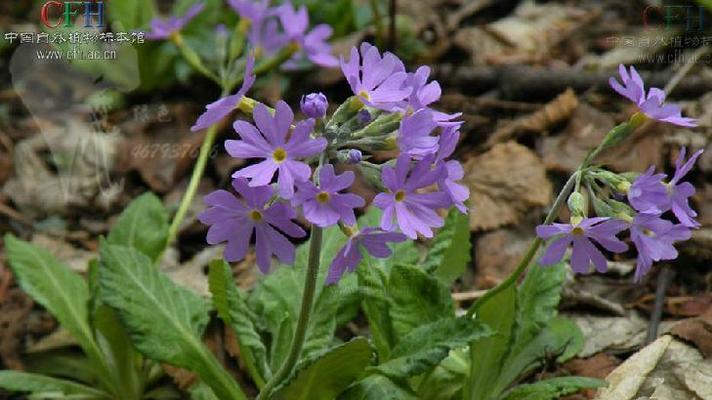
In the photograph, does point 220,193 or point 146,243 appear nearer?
point 220,193

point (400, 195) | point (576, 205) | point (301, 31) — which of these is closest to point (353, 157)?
point (400, 195)

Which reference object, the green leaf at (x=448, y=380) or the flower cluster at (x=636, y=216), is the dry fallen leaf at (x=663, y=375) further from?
the flower cluster at (x=636, y=216)

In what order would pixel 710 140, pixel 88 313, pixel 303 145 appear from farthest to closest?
pixel 710 140
pixel 88 313
pixel 303 145

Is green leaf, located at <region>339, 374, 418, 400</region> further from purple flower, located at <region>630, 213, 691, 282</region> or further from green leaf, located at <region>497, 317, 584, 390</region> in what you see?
purple flower, located at <region>630, 213, 691, 282</region>

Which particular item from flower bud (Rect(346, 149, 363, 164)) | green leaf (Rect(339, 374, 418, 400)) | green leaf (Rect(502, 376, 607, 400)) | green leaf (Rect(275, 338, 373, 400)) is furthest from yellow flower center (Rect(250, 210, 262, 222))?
green leaf (Rect(502, 376, 607, 400))

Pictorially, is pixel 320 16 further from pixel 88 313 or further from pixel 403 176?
pixel 403 176

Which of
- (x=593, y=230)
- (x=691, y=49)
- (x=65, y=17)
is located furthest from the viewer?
(x=65, y=17)

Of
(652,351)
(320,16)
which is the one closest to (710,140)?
(652,351)

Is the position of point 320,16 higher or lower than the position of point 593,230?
lower
